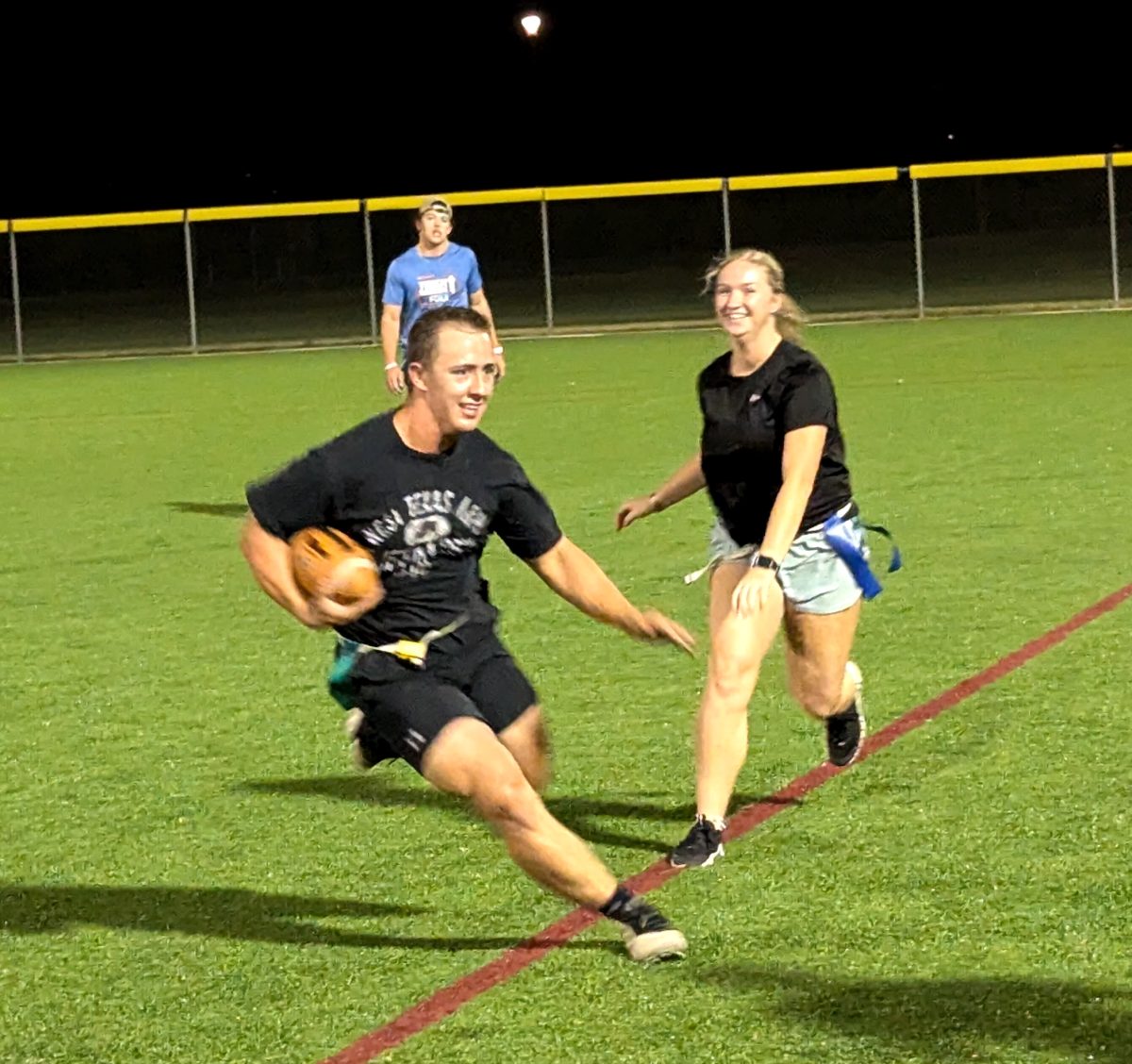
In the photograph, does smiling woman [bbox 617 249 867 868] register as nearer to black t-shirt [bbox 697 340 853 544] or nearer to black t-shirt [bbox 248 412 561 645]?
black t-shirt [bbox 697 340 853 544]

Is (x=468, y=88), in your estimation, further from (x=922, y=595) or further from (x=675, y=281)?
(x=922, y=595)

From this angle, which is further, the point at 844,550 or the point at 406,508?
the point at 844,550

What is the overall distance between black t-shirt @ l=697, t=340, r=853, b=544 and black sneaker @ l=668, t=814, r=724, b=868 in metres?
0.96

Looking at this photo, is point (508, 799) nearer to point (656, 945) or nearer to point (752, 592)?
point (656, 945)

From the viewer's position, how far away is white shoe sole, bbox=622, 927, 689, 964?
557 centimetres

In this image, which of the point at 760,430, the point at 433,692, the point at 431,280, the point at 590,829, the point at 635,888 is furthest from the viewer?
the point at 431,280

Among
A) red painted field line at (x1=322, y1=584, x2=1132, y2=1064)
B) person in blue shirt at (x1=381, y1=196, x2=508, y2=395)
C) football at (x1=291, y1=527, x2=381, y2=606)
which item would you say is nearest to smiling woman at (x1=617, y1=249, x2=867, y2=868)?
red painted field line at (x1=322, y1=584, x2=1132, y2=1064)

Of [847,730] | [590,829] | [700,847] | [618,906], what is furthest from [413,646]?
[847,730]

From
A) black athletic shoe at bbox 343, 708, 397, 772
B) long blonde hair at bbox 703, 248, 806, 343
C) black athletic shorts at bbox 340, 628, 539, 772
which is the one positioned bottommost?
black athletic shoe at bbox 343, 708, 397, 772

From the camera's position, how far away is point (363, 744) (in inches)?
233

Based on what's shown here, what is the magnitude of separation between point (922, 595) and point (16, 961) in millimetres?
5758

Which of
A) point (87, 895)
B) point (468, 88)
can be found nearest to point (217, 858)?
point (87, 895)

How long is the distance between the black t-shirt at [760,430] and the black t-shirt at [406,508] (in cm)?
112

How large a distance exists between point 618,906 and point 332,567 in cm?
110
